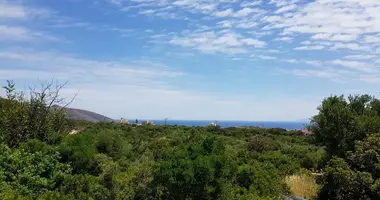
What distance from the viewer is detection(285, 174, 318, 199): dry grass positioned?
34.2 feet

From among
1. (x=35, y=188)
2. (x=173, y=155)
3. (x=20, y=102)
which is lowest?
(x=35, y=188)

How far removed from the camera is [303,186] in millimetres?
10797

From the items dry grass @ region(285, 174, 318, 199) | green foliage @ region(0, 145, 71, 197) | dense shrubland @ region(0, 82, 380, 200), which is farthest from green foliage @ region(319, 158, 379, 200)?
green foliage @ region(0, 145, 71, 197)

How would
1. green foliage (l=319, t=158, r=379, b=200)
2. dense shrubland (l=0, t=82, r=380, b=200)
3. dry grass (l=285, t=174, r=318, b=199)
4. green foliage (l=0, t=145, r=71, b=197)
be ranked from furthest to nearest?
dry grass (l=285, t=174, r=318, b=199)
green foliage (l=319, t=158, r=379, b=200)
green foliage (l=0, t=145, r=71, b=197)
dense shrubland (l=0, t=82, r=380, b=200)

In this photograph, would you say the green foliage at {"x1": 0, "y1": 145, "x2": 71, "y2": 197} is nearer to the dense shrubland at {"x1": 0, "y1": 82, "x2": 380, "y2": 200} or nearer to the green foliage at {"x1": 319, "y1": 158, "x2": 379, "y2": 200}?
the dense shrubland at {"x1": 0, "y1": 82, "x2": 380, "y2": 200}

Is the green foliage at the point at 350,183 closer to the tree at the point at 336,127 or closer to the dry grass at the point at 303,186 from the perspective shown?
the dry grass at the point at 303,186

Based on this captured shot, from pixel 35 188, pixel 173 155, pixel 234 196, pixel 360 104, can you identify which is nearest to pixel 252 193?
pixel 234 196

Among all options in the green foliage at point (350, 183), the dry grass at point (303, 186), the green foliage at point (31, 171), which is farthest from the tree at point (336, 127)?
the green foliage at point (31, 171)

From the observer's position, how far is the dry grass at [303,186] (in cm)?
1042

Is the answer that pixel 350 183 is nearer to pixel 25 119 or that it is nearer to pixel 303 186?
pixel 303 186

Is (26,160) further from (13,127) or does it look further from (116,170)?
(13,127)

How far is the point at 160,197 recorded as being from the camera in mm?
7406

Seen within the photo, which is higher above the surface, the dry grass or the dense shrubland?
the dense shrubland

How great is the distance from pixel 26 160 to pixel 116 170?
215cm
